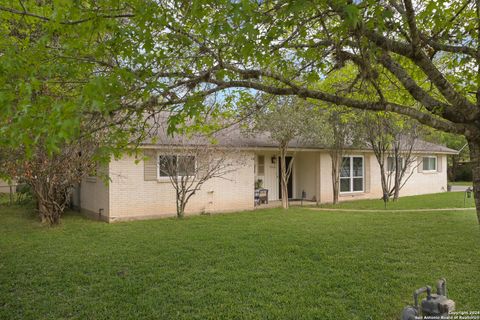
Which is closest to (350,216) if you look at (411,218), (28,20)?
(411,218)

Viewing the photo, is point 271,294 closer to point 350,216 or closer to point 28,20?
point 28,20

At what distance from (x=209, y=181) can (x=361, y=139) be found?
24.2 ft

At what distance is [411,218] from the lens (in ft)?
40.7

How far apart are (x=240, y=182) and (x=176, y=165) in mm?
3249

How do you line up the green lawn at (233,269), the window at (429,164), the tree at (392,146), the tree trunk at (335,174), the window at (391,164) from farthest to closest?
the window at (429,164) → the window at (391,164) → the tree trunk at (335,174) → the tree at (392,146) → the green lawn at (233,269)

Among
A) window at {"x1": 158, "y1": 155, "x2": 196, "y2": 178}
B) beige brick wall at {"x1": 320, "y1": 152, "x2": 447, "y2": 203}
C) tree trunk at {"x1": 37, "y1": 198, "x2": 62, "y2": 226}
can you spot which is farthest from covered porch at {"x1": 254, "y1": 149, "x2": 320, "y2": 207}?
tree trunk at {"x1": 37, "y1": 198, "x2": 62, "y2": 226}

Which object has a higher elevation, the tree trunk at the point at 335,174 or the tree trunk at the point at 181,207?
the tree trunk at the point at 335,174

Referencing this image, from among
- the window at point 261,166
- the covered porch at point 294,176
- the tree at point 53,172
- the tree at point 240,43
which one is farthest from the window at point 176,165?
the tree at point 240,43

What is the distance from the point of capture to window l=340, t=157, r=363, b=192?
62.0ft

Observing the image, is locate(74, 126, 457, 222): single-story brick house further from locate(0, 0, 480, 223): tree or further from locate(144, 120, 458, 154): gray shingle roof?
locate(0, 0, 480, 223): tree

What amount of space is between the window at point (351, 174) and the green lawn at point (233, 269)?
7474mm

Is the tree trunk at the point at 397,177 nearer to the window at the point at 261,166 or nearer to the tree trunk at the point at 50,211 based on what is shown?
the window at the point at 261,166

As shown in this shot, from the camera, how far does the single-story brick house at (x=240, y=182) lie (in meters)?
12.9

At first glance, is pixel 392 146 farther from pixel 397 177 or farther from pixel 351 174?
pixel 351 174
